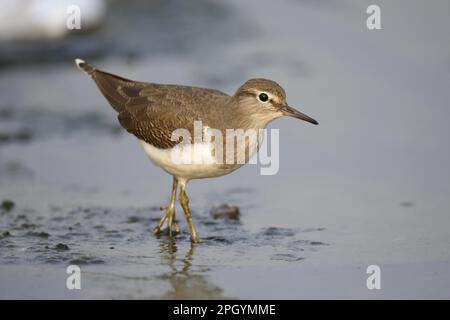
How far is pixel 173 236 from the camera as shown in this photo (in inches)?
300

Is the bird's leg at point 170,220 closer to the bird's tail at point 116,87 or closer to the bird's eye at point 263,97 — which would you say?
the bird's tail at point 116,87

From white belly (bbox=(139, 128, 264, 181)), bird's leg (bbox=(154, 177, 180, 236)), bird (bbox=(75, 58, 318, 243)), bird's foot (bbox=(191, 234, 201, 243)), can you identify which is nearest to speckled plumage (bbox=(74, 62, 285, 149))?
bird (bbox=(75, 58, 318, 243))

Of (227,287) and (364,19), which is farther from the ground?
(364,19)

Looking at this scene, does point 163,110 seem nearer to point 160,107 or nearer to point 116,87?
point 160,107

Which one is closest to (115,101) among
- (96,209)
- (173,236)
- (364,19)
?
(96,209)

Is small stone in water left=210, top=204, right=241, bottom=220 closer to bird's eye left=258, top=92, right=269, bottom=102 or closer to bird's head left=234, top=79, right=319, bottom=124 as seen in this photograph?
bird's head left=234, top=79, right=319, bottom=124

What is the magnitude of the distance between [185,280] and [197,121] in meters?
1.63

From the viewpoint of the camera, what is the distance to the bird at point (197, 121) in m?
7.34

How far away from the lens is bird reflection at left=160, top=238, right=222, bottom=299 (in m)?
6.10

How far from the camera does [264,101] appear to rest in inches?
297

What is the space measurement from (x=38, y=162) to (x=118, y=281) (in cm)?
360

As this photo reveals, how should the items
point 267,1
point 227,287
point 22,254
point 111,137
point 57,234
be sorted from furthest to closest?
point 267,1
point 111,137
point 57,234
point 22,254
point 227,287

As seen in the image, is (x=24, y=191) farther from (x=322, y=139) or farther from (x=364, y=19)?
(x=364, y=19)

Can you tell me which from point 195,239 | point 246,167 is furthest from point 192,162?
point 246,167
